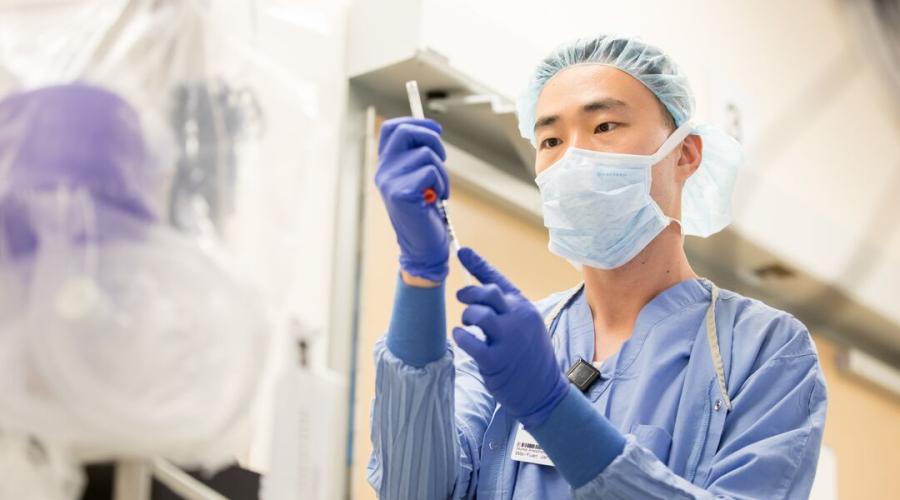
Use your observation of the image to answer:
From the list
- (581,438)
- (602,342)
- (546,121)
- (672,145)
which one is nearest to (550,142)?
(546,121)

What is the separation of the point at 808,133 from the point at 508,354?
103 inches

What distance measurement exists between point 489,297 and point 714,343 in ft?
1.29

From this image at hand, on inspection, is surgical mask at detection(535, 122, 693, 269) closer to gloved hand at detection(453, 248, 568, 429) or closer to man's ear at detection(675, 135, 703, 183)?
man's ear at detection(675, 135, 703, 183)

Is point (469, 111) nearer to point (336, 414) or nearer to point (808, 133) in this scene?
point (336, 414)

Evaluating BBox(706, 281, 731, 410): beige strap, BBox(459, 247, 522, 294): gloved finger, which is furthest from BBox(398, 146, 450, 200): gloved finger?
BBox(706, 281, 731, 410): beige strap

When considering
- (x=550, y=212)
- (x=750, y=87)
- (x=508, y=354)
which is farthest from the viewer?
(x=750, y=87)

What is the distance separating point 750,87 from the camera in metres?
3.29

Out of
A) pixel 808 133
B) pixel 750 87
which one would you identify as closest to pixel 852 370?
pixel 808 133

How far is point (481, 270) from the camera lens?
1.25 metres

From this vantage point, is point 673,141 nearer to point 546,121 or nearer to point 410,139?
point 546,121

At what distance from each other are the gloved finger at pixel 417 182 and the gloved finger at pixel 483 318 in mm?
139

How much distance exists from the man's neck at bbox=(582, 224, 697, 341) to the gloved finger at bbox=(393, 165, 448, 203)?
0.48 meters

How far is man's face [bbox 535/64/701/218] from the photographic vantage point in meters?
1.51

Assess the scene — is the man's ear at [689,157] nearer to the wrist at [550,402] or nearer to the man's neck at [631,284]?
the man's neck at [631,284]
